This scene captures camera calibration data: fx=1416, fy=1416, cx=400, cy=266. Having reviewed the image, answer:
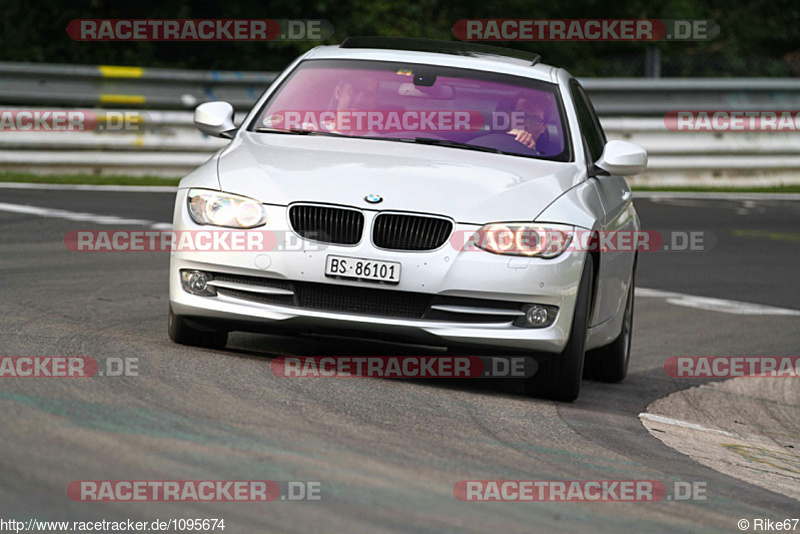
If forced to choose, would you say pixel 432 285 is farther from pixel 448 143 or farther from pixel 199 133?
pixel 199 133

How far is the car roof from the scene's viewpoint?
8070mm

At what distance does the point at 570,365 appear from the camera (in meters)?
6.82

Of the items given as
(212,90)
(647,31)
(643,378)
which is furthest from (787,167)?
(643,378)

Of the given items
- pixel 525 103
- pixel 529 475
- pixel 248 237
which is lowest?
pixel 529 475

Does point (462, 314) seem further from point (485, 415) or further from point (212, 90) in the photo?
point (212, 90)

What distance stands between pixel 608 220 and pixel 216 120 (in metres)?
2.21

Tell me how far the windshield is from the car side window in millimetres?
207

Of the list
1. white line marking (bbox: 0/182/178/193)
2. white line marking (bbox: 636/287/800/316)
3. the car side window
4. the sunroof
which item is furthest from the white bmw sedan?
white line marking (bbox: 0/182/178/193)

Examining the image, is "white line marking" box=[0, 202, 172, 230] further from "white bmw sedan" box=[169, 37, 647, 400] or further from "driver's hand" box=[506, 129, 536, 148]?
"driver's hand" box=[506, 129, 536, 148]

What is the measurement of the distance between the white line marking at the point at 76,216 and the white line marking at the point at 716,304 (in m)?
4.51

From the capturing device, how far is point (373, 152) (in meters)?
7.10

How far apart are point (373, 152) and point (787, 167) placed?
1456 cm

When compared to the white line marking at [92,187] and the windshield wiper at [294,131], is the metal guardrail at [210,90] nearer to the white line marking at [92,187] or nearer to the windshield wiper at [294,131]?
the white line marking at [92,187]

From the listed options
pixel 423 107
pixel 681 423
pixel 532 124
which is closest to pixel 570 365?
pixel 681 423
